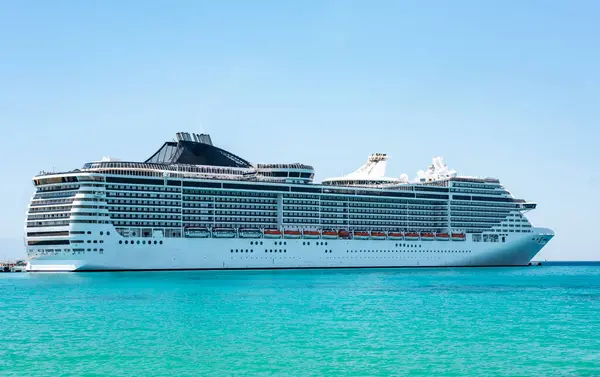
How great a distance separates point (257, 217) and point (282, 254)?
505 cm

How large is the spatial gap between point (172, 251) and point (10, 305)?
30.4m

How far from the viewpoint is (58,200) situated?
7531 cm

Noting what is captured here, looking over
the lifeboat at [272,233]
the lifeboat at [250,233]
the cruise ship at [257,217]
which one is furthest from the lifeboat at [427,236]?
the lifeboat at [250,233]

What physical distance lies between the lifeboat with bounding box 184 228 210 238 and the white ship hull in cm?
58

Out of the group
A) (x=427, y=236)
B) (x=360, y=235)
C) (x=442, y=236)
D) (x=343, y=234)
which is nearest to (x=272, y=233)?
(x=343, y=234)

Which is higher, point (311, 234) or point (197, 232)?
point (197, 232)

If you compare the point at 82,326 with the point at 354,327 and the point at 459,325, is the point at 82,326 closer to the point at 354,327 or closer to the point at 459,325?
the point at 354,327

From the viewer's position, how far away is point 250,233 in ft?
275

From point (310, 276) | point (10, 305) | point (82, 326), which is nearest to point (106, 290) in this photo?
point (10, 305)

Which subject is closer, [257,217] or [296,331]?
[296,331]

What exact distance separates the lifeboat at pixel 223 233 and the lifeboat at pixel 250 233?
1138 mm

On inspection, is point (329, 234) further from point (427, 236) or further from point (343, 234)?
point (427, 236)

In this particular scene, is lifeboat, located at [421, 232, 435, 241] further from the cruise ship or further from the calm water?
the calm water

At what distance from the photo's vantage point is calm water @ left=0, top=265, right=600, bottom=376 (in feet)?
89.1
